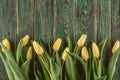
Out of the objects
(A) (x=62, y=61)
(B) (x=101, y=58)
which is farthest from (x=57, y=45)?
(B) (x=101, y=58)

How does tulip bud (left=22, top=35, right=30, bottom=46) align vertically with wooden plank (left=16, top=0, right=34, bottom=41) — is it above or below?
below

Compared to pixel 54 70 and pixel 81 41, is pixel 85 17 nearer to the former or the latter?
pixel 81 41

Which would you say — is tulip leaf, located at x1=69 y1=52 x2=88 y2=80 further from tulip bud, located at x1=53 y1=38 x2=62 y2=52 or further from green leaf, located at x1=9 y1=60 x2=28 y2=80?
green leaf, located at x1=9 y1=60 x2=28 y2=80

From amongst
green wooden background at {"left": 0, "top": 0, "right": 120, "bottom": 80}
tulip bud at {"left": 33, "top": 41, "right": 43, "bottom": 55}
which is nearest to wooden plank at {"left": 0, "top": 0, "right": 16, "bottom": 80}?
green wooden background at {"left": 0, "top": 0, "right": 120, "bottom": 80}

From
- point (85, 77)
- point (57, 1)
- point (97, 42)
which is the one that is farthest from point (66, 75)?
point (57, 1)

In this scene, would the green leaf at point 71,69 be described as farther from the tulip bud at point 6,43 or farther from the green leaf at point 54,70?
the tulip bud at point 6,43

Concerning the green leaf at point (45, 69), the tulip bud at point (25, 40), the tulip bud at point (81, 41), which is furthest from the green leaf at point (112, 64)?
the tulip bud at point (25, 40)

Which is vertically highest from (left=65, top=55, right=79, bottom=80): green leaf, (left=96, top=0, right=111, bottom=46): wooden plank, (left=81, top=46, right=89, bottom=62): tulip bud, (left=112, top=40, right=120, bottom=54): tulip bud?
(left=96, top=0, right=111, bottom=46): wooden plank
